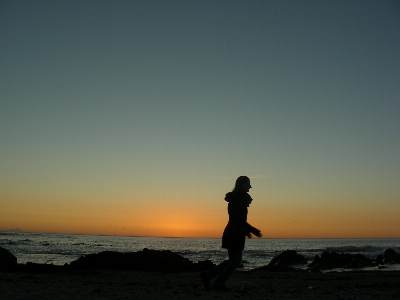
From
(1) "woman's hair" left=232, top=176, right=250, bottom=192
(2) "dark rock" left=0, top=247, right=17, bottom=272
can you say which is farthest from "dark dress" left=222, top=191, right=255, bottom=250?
(2) "dark rock" left=0, top=247, right=17, bottom=272

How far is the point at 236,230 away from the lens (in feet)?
27.6

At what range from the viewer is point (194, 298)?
758cm

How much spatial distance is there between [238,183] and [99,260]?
1075 cm

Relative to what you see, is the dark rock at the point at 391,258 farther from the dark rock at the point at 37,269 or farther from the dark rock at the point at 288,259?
the dark rock at the point at 37,269

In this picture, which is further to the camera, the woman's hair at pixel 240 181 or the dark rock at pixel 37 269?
the dark rock at pixel 37 269

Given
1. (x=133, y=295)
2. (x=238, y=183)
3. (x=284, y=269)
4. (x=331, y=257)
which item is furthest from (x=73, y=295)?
(x=331, y=257)

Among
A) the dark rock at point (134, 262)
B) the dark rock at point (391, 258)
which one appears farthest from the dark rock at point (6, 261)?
the dark rock at point (391, 258)

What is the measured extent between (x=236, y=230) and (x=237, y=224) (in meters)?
0.12

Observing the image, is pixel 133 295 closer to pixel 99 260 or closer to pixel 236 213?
pixel 236 213

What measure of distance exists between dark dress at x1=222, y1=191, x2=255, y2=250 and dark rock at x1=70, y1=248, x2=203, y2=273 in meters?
9.23

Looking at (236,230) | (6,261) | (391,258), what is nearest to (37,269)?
(6,261)

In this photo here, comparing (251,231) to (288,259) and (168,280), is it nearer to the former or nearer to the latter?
(168,280)

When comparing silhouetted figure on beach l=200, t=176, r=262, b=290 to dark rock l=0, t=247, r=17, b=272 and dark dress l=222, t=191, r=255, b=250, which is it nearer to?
dark dress l=222, t=191, r=255, b=250

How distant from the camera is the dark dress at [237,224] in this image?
837 centimetres
